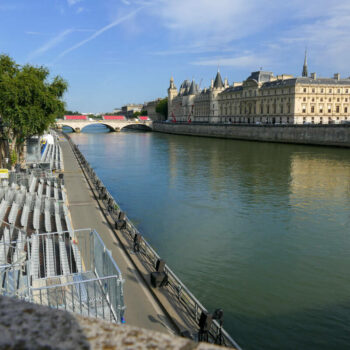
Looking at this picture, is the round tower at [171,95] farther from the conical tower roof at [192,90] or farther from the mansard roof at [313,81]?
the mansard roof at [313,81]

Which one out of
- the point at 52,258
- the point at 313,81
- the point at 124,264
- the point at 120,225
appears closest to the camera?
the point at 52,258

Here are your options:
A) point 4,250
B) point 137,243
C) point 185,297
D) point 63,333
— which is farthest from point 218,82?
point 63,333

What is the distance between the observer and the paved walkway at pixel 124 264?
8.76 meters

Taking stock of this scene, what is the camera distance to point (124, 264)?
1206 centimetres

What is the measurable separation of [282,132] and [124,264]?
224 feet

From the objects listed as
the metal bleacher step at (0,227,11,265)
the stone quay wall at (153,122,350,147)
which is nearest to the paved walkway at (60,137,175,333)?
the metal bleacher step at (0,227,11,265)

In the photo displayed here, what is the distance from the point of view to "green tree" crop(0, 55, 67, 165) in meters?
29.0

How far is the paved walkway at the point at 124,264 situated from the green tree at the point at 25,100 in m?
6.99

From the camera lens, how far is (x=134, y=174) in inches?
1485

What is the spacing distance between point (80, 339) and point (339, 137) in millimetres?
67742

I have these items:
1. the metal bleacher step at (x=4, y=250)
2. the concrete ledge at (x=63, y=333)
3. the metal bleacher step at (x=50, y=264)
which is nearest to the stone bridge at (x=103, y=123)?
the metal bleacher step at (x=4, y=250)

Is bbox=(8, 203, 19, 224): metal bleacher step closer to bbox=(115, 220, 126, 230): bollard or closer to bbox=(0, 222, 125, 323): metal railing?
bbox=(0, 222, 125, 323): metal railing

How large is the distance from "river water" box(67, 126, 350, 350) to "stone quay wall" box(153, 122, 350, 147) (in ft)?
89.3

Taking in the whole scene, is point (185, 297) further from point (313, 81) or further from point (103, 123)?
point (103, 123)
